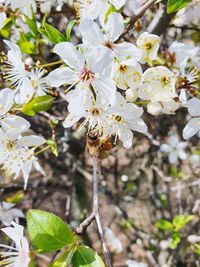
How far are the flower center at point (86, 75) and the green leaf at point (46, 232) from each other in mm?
381

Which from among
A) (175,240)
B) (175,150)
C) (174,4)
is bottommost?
(175,240)

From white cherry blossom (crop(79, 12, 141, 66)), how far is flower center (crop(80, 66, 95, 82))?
80 mm

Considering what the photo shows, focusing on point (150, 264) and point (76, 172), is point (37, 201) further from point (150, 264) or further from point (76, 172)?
point (150, 264)

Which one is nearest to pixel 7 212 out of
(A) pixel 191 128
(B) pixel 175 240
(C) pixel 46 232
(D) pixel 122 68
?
(B) pixel 175 240

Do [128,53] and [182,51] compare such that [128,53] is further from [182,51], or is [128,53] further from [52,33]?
[182,51]

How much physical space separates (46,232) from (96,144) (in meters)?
0.28

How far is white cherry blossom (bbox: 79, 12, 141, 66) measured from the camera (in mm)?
1000

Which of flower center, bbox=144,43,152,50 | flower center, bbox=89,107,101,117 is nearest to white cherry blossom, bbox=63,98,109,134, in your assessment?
flower center, bbox=89,107,101,117

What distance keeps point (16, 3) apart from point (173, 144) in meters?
1.55

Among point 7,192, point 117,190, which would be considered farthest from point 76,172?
point 7,192

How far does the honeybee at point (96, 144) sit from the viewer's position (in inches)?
46.5

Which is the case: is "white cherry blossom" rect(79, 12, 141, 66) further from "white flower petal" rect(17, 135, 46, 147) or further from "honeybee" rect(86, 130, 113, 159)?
"white flower petal" rect(17, 135, 46, 147)

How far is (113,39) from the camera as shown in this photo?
106 centimetres

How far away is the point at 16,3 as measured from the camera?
1368 millimetres
